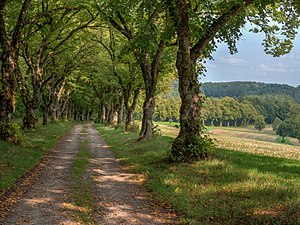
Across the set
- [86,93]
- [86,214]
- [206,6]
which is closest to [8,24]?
[206,6]

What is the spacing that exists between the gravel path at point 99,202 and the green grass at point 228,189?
67 centimetres

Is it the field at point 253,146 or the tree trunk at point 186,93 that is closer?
the tree trunk at point 186,93

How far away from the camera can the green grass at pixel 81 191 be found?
826cm

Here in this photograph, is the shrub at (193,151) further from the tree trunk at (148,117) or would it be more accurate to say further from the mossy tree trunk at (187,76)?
the tree trunk at (148,117)

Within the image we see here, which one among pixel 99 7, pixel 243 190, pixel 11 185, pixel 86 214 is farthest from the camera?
pixel 99 7

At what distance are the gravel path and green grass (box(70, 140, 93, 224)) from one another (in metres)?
0.18

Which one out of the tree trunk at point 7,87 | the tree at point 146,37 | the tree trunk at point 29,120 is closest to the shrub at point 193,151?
the tree at point 146,37

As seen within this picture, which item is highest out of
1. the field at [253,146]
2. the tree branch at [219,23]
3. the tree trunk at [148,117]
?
the tree branch at [219,23]

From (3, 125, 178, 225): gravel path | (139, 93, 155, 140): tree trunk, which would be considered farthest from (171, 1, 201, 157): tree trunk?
(139, 93, 155, 140): tree trunk

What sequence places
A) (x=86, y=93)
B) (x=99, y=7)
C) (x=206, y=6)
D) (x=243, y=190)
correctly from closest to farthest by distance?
(x=243, y=190) < (x=206, y=6) < (x=99, y=7) < (x=86, y=93)

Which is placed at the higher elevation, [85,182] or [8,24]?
[8,24]

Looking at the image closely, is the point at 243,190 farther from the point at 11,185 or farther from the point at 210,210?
the point at 11,185

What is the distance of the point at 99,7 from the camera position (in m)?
22.1

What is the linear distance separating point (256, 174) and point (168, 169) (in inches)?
149
